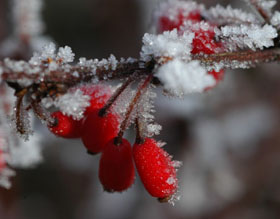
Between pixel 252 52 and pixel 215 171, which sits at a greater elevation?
pixel 252 52


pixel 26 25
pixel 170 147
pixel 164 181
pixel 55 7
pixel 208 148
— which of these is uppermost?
pixel 164 181

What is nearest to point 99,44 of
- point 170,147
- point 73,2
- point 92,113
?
point 73,2

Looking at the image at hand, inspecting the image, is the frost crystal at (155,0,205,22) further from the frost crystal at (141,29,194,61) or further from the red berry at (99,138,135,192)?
the red berry at (99,138,135,192)

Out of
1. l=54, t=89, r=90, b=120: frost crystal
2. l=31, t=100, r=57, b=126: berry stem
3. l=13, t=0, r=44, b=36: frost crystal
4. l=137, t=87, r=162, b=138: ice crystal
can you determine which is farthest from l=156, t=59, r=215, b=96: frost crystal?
l=13, t=0, r=44, b=36: frost crystal

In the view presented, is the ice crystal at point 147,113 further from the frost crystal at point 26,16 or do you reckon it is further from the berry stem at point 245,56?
the frost crystal at point 26,16

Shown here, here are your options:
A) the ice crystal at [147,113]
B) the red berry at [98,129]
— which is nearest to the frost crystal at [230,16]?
the ice crystal at [147,113]

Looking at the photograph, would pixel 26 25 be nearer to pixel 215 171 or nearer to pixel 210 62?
pixel 210 62

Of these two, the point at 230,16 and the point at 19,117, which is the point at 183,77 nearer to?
the point at 19,117
